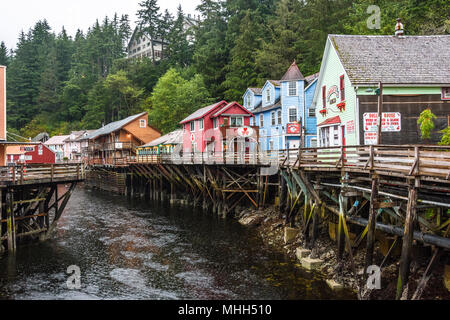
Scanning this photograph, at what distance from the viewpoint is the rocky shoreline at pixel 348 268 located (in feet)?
35.1

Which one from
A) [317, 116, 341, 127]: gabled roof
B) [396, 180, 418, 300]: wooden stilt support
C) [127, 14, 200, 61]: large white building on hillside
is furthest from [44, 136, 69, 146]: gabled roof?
[396, 180, 418, 300]: wooden stilt support

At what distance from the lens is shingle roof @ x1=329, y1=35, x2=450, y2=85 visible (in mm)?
19531

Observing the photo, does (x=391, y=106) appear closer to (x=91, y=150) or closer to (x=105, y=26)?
(x=91, y=150)

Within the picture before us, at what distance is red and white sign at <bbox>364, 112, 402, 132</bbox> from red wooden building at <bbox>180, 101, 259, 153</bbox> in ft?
49.6

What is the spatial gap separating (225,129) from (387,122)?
17379mm

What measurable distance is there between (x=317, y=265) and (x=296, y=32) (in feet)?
136

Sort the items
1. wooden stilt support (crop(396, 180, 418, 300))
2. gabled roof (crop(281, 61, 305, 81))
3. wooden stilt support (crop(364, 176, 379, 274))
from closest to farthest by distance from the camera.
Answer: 1. wooden stilt support (crop(396, 180, 418, 300))
2. wooden stilt support (crop(364, 176, 379, 274))
3. gabled roof (crop(281, 61, 305, 81))

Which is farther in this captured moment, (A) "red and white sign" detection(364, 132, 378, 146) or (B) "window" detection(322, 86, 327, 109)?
(B) "window" detection(322, 86, 327, 109)

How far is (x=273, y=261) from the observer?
15969 mm

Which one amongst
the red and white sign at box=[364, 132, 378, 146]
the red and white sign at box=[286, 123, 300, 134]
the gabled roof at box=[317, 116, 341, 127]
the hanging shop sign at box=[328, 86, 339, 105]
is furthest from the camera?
the red and white sign at box=[286, 123, 300, 134]

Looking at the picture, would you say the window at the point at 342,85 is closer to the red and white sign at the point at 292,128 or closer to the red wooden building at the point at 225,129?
the red and white sign at the point at 292,128

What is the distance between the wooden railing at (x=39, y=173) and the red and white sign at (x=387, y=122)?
1686 cm
